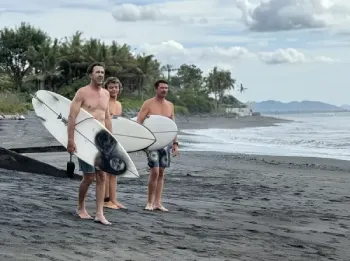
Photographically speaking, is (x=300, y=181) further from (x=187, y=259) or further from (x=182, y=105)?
(x=182, y=105)

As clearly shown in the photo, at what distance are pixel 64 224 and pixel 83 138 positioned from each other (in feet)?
3.20

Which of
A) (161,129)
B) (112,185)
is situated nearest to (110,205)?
(112,185)

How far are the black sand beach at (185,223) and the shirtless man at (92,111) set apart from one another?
181mm

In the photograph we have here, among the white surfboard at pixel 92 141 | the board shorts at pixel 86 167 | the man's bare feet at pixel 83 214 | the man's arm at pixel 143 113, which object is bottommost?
the man's bare feet at pixel 83 214

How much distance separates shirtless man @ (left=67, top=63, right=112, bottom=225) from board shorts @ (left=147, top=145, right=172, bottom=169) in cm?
102

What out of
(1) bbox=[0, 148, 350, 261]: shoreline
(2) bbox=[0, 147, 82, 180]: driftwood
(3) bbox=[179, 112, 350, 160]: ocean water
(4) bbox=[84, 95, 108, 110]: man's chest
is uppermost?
(4) bbox=[84, 95, 108, 110]: man's chest

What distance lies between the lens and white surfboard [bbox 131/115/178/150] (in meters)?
8.14

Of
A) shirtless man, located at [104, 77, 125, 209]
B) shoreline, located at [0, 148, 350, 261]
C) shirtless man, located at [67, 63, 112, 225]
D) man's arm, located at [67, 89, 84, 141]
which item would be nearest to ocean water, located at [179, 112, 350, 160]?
shoreline, located at [0, 148, 350, 261]

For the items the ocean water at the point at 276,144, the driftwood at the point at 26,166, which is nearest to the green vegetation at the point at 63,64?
the ocean water at the point at 276,144

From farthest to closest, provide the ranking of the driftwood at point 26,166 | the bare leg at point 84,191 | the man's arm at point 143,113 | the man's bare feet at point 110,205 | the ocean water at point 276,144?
the ocean water at point 276,144 → the driftwood at point 26,166 → the man's arm at point 143,113 → the man's bare feet at point 110,205 → the bare leg at point 84,191

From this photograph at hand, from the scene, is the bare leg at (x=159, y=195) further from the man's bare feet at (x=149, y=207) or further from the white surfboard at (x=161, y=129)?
the white surfboard at (x=161, y=129)

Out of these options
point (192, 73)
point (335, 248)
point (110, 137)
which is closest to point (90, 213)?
point (110, 137)

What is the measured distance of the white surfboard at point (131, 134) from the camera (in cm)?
827

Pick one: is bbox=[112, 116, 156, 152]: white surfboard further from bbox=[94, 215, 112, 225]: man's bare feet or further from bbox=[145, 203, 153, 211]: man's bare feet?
bbox=[94, 215, 112, 225]: man's bare feet
